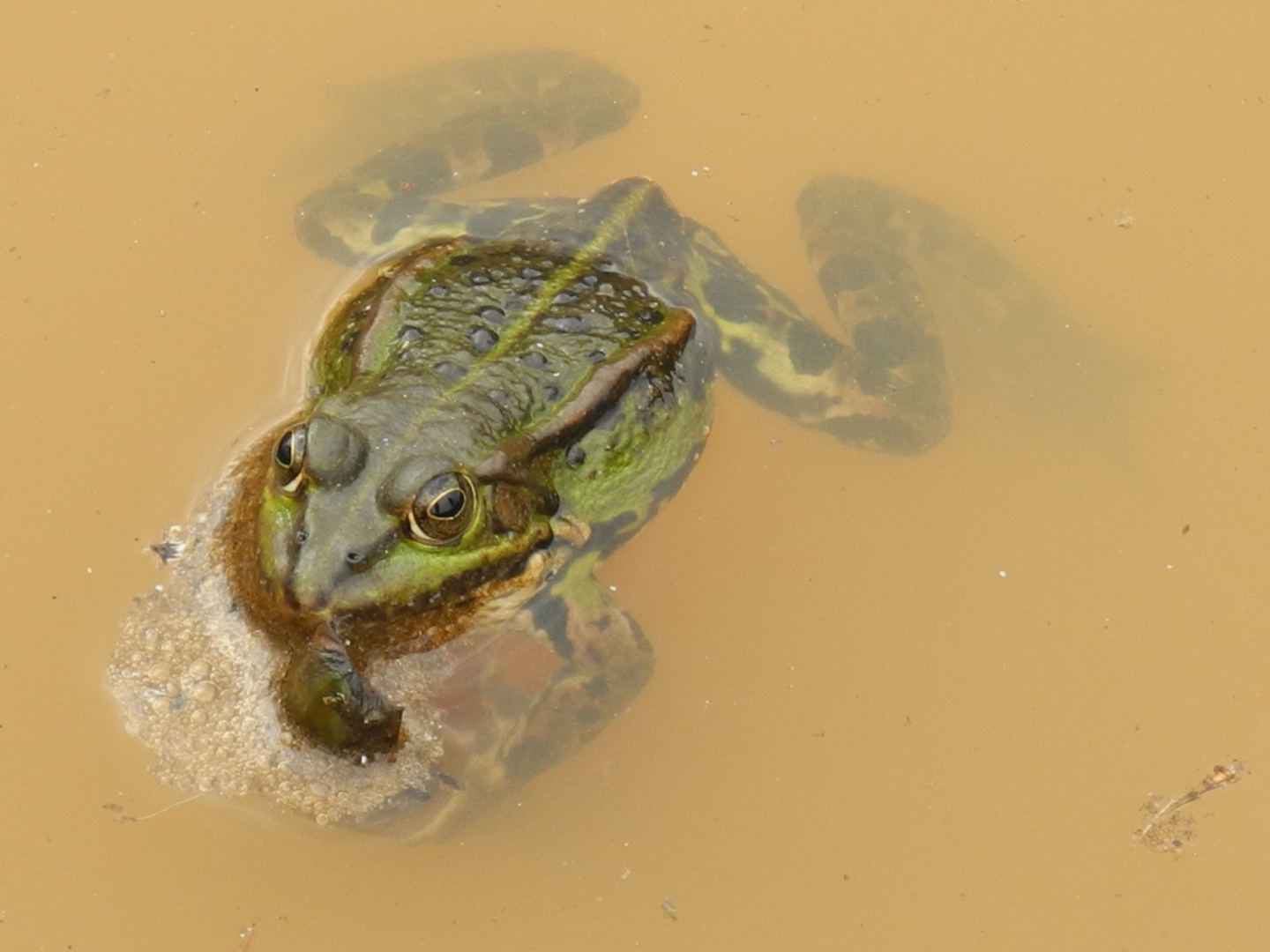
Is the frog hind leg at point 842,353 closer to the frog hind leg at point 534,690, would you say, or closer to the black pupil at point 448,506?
the frog hind leg at point 534,690

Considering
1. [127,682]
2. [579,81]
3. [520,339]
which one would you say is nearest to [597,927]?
[127,682]

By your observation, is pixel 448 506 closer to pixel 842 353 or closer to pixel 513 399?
pixel 513 399

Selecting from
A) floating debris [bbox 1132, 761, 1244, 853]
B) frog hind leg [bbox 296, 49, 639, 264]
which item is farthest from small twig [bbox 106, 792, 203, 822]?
floating debris [bbox 1132, 761, 1244, 853]

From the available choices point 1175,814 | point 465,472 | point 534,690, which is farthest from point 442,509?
point 1175,814

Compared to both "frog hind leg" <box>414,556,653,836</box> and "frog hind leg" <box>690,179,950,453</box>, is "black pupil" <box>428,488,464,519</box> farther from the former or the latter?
"frog hind leg" <box>690,179,950,453</box>

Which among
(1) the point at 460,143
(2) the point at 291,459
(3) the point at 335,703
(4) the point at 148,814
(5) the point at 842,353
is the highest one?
(1) the point at 460,143

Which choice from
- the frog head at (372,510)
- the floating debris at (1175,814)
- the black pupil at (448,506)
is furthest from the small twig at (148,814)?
the floating debris at (1175,814)

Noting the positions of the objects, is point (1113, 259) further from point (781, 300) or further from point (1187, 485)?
point (781, 300)
